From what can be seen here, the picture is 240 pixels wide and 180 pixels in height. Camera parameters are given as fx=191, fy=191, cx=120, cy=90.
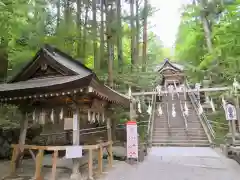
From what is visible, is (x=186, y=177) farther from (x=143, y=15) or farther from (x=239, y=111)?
(x=143, y=15)

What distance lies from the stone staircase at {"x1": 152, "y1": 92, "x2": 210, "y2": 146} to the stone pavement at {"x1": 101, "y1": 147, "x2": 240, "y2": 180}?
3.36 m

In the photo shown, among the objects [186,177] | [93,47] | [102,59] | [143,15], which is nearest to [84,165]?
[186,177]

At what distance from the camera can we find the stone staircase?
483 inches

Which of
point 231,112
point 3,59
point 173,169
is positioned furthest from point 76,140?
point 3,59

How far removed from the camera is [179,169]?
684 centimetres

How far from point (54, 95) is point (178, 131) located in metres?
10.4

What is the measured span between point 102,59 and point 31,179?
9948 millimetres

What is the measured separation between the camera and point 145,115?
54.0ft

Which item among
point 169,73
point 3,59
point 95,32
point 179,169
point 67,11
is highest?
point 67,11

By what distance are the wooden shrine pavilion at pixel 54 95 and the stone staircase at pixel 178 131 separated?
21.4 feet

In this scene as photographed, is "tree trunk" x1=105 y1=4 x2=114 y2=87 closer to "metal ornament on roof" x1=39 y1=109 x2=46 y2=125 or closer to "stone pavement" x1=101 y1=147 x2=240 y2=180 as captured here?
"stone pavement" x1=101 y1=147 x2=240 y2=180

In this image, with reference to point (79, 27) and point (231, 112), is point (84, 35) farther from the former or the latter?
point (231, 112)

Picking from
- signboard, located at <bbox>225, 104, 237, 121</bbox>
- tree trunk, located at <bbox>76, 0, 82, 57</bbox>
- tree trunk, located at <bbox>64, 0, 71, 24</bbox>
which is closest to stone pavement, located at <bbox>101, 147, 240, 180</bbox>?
signboard, located at <bbox>225, 104, 237, 121</bbox>

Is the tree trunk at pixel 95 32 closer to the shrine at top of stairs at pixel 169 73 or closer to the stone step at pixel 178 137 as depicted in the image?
the stone step at pixel 178 137
